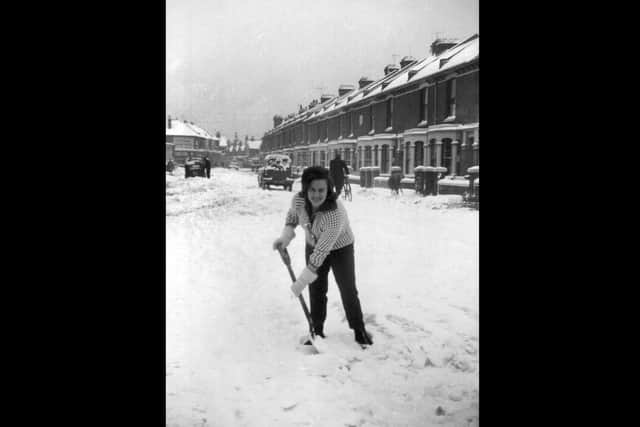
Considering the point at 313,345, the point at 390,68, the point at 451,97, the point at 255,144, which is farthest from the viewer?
the point at 255,144

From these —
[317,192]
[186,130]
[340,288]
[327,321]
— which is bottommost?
[327,321]

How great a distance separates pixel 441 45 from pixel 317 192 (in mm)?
1349

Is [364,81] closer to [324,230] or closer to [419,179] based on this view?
[419,179]

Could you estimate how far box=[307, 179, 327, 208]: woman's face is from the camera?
2.82 m

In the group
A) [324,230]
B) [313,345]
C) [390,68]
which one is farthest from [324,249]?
[390,68]

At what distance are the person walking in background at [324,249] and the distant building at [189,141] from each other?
91cm

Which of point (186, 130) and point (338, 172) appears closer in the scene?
point (338, 172)

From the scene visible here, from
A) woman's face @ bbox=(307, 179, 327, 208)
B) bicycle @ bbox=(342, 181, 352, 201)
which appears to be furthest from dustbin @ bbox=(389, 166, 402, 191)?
woman's face @ bbox=(307, 179, 327, 208)

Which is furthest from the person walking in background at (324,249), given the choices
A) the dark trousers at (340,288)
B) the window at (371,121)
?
the window at (371,121)

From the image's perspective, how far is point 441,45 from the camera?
3.00m

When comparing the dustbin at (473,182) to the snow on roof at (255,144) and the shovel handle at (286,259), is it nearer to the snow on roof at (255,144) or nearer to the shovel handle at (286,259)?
the shovel handle at (286,259)
